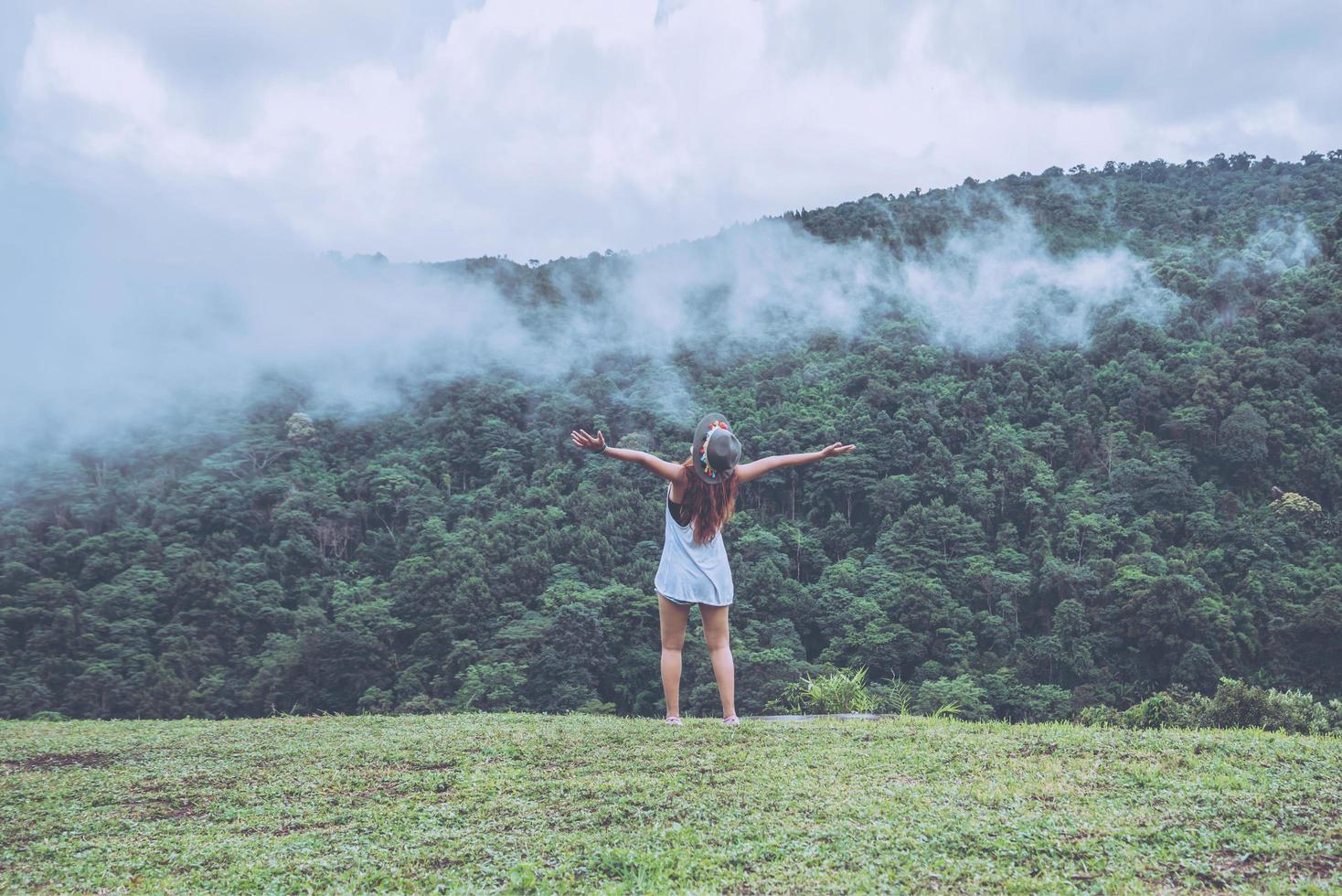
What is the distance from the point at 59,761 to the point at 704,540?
5.15 m

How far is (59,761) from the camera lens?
7766mm

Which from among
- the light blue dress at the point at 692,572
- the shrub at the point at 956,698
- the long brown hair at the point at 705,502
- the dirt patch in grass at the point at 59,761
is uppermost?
the long brown hair at the point at 705,502

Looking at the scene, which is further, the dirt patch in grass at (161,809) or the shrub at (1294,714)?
the shrub at (1294,714)

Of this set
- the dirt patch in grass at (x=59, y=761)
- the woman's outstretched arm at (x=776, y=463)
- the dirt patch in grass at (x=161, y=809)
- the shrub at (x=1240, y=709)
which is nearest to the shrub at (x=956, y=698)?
the shrub at (x=1240, y=709)

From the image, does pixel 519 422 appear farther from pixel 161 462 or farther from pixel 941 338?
pixel 941 338

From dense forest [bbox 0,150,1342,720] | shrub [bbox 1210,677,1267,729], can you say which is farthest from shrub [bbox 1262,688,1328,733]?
dense forest [bbox 0,150,1342,720]

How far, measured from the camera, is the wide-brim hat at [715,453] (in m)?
7.95

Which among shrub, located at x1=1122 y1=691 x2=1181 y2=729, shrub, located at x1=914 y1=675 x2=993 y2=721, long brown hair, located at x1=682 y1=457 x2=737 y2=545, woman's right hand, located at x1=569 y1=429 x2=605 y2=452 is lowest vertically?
shrub, located at x1=914 y1=675 x2=993 y2=721

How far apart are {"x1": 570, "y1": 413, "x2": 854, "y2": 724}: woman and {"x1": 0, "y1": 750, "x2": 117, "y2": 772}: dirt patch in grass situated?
4279 millimetres

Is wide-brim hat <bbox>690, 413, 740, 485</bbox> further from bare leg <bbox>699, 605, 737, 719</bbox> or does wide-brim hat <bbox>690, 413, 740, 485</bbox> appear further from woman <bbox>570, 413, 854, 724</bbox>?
bare leg <bbox>699, 605, 737, 719</bbox>

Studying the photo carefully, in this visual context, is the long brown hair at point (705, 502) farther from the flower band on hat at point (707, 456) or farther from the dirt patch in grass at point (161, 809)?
the dirt patch in grass at point (161, 809)

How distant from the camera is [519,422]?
39.0 m

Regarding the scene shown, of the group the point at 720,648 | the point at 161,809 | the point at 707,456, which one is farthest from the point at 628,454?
the point at 161,809

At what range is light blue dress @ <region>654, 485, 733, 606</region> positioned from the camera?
26.9 ft
